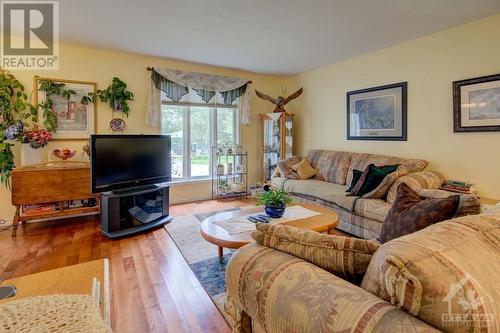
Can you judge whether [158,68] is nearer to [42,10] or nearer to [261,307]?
[42,10]

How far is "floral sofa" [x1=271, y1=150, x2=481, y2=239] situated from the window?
137 centimetres

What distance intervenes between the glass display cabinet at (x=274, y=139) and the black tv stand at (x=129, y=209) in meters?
2.25

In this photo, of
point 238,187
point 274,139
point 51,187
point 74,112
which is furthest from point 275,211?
point 74,112

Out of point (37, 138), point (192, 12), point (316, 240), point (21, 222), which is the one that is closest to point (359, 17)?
point (192, 12)

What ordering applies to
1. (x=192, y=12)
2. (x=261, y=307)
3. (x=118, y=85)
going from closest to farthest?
(x=261, y=307), (x=192, y=12), (x=118, y=85)

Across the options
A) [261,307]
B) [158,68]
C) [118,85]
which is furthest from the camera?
[158,68]

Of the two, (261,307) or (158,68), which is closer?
(261,307)

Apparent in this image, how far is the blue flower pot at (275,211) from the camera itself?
2404 millimetres

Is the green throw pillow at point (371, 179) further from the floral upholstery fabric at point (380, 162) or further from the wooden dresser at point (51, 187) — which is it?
the wooden dresser at point (51, 187)

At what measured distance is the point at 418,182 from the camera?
280 centimetres

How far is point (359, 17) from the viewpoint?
109 inches

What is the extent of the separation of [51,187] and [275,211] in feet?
9.18

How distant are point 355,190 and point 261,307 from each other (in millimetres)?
2592

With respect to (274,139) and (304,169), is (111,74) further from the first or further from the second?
(304,169)
